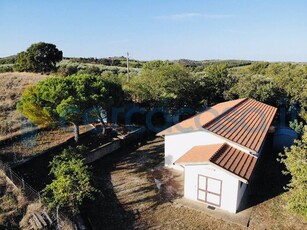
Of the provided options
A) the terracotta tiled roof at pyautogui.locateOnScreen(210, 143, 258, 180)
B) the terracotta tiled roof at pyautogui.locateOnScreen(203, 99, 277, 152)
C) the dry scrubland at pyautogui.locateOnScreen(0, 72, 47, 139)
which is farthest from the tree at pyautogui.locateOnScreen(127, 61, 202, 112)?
the terracotta tiled roof at pyautogui.locateOnScreen(210, 143, 258, 180)

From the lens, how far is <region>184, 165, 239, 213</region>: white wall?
13242 mm

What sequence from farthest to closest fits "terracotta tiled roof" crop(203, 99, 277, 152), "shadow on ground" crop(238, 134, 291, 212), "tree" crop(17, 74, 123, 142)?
"tree" crop(17, 74, 123, 142), "terracotta tiled roof" crop(203, 99, 277, 152), "shadow on ground" crop(238, 134, 291, 212)

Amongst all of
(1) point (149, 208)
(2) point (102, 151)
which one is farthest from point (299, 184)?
(2) point (102, 151)

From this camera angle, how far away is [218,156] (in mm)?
14094

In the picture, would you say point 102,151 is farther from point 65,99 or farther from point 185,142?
point 185,142

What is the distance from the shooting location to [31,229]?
11836 mm

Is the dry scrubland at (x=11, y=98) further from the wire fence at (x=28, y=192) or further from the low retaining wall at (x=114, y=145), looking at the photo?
the low retaining wall at (x=114, y=145)

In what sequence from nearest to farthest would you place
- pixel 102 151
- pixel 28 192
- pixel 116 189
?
pixel 28 192
pixel 116 189
pixel 102 151

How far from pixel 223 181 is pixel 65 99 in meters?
12.0

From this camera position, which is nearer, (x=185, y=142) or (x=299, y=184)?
(x=299, y=184)

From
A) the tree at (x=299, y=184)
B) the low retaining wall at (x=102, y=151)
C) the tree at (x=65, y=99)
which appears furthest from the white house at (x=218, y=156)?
the tree at (x=65, y=99)

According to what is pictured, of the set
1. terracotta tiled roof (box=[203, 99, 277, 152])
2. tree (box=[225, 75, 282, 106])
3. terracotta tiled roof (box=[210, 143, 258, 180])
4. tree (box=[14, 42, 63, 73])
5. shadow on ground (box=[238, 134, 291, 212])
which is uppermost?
tree (box=[14, 42, 63, 73])

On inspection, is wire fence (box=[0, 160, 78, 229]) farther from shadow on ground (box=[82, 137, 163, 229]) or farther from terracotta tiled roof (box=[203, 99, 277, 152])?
terracotta tiled roof (box=[203, 99, 277, 152])

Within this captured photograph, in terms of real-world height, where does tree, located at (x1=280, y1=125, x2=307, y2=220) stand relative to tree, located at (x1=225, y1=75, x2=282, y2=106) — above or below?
below
